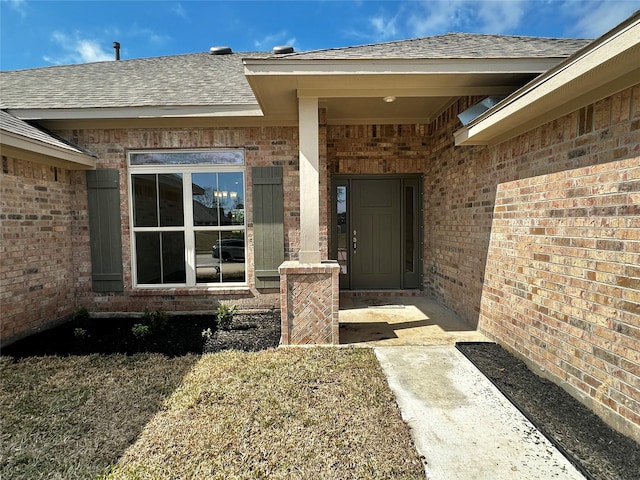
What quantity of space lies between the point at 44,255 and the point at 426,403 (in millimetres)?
5307

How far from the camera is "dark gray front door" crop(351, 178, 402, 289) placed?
596 centimetres

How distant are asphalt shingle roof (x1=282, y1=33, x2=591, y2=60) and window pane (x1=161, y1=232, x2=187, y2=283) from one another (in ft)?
10.8

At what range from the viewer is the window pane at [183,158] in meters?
5.08

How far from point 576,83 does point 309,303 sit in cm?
299

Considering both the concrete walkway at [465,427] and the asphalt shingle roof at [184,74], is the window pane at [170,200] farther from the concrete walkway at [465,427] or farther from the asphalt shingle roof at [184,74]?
the concrete walkway at [465,427]

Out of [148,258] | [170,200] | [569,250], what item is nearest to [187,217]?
[170,200]

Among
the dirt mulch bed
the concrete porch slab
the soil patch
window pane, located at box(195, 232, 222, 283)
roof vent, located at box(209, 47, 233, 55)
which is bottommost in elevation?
the soil patch

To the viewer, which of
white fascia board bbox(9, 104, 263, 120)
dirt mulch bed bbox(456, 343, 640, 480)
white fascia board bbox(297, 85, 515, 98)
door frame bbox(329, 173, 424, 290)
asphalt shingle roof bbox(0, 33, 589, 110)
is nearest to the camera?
dirt mulch bed bbox(456, 343, 640, 480)

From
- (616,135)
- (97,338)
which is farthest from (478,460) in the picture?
(97,338)

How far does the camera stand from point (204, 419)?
7.63ft

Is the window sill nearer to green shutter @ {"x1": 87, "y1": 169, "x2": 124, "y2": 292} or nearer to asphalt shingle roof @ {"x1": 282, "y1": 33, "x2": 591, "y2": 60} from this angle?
green shutter @ {"x1": 87, "y1": 169, "x2": 124, "y2": 292}

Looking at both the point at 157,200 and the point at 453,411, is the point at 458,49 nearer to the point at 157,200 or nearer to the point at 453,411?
the point at 453,411

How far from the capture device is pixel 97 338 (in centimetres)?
414

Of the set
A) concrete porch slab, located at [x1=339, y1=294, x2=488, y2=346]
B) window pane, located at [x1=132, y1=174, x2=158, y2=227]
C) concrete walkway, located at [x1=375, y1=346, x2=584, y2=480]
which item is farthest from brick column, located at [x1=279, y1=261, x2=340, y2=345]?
window pane, located at [x1=132, y1=174, x2=158, y2=227]
